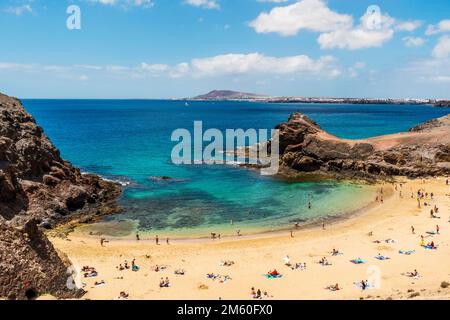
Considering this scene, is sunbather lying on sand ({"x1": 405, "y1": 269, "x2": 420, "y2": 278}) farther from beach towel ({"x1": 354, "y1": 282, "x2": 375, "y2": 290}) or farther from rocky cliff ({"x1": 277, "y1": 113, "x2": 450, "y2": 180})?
rocky cliff ({"x1": 277, "y1": 113, "x2": 450, "y2": 180})

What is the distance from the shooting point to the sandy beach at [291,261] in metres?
24.9

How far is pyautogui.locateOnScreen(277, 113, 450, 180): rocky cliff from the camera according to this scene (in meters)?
59.0

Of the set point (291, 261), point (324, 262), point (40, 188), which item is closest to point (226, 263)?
point (291, 261)

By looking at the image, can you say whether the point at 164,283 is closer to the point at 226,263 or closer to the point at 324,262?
the point at 226,263


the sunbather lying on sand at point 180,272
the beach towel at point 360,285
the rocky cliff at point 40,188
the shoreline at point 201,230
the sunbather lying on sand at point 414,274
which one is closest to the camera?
the rocky cliff at point 40,188

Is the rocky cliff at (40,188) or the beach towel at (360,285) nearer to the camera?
the rocky cliff at (40,188)

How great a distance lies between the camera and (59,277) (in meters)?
24.0

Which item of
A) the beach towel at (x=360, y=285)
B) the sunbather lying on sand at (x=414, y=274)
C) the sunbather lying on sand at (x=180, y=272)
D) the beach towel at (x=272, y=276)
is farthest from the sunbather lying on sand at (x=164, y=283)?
the sunbather lying on sand at (x=414, y=274)

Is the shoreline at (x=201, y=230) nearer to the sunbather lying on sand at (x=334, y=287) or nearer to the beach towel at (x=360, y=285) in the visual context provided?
the sunbather lying on sand at (x=334, y=287)

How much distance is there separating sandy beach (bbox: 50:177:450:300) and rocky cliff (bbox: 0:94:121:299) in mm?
3572

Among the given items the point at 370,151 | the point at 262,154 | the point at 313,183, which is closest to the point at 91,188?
the point at 313,183

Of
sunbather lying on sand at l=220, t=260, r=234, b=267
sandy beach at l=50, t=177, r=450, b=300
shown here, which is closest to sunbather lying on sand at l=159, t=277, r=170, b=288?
sandy beach at l=50, t=177, r=450, b=300

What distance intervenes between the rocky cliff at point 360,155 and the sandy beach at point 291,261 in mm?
17748
